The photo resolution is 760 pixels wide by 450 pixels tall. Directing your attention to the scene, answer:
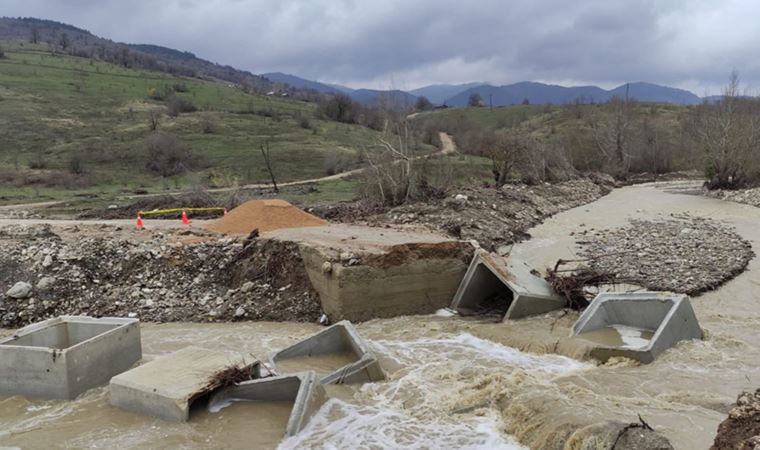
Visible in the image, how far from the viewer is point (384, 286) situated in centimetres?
1280

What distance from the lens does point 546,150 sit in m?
44.4

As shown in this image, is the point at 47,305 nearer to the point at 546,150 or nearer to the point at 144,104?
the point at 546,150

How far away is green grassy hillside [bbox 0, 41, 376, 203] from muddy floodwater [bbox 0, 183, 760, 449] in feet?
86.9

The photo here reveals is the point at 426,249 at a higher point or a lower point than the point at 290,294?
higher

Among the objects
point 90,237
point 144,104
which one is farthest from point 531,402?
point 144,104

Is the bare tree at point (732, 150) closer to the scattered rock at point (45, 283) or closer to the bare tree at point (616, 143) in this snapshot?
the bare tree at point (616, 143)

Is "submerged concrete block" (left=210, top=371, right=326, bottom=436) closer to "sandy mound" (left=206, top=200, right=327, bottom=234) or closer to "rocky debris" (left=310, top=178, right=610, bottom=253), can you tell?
"sandy mound" (left=206, top=200, right=327, bottom=234)

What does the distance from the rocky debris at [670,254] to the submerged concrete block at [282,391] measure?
793cm

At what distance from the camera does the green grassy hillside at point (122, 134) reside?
1674 inches

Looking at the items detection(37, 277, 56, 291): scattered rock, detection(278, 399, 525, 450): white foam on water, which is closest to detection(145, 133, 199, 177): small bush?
detection(37, 277, 56, 291): scattered rock

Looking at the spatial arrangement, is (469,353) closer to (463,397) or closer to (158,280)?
(463,397)

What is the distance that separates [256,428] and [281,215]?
1059cm

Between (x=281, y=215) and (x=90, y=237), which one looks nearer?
(x=90, y=237)

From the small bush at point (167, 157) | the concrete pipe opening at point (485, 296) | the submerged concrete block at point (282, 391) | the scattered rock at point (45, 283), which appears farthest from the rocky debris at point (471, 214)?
the small bush at point (167, 157)
